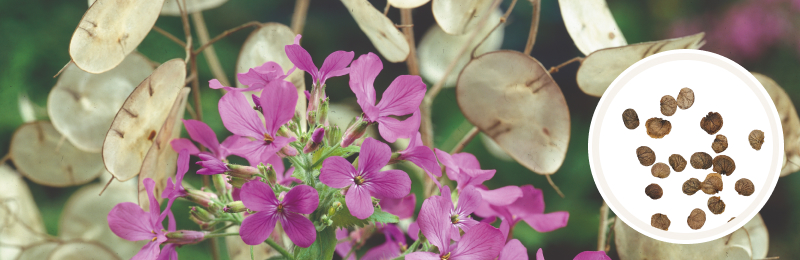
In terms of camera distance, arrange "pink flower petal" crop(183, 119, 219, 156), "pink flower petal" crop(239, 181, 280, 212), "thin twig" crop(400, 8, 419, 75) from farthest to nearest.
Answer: "thin twig" crop(400, 8, 419, 75), "pink flower petal" crop(183, 119, 219, 156), "pink flower petal" crop(239, 181, 280, 212)

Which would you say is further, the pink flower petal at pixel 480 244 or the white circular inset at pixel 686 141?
the white circular inset at pixel 686 141

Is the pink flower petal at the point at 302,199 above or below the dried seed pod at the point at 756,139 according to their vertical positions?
above

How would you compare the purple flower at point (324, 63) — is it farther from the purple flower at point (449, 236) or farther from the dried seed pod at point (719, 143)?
the dried seed pod at point (719, 143)

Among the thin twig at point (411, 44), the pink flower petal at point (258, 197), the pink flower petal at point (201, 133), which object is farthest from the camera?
the thin twig at point (411, 44)

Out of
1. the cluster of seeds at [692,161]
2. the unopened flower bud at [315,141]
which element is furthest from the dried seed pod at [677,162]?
the unopened flower bud at [315,141]

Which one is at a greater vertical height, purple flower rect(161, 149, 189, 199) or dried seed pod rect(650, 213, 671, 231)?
purple flower rect(161, 149, 189, 199)

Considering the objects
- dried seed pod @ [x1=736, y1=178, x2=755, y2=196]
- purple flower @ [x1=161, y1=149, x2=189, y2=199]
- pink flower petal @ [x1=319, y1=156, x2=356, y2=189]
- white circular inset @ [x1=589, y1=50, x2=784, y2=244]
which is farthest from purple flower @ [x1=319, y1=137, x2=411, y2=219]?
dried seed pod @ [x1=736, y1=178, x2=755, y2=196]

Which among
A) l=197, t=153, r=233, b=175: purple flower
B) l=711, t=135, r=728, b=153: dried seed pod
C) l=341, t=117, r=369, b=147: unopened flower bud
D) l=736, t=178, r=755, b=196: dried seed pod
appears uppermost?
l=197, t=153, r=233, b=175: purple flower

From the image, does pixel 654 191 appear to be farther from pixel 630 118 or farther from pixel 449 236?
pixel 449 236

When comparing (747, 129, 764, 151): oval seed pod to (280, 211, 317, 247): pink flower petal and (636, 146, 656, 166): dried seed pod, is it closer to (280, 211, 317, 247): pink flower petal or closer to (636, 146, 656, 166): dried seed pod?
(636, 146, 656, 166): dried seed pod

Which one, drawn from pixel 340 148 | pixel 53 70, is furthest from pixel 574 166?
pixel 53 70
